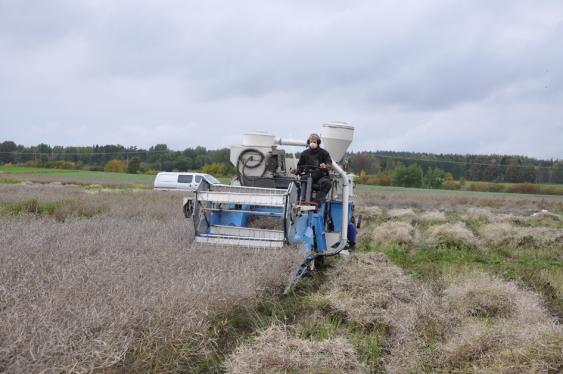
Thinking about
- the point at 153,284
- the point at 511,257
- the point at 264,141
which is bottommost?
the point at 511,257

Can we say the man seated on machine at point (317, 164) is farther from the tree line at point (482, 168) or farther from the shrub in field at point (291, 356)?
the tree line at point (482, 168)

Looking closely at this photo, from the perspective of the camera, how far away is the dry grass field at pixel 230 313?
4.05m

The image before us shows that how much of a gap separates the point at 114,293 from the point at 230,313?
1.31 m

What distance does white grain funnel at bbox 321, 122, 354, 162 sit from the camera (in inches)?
388

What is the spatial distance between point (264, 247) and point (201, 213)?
4.18ft

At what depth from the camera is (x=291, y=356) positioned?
4461 mm

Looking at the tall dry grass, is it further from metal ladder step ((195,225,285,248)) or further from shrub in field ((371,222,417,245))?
shrub in field ((371,222,417,245))

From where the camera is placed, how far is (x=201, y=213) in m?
8.34

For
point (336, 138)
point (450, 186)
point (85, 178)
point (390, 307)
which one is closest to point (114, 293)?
point (390, 307)

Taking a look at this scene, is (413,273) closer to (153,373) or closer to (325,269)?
(325,269)

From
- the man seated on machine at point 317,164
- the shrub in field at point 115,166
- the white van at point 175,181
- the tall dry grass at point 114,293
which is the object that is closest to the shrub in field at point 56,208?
A: the tall dry grass at point 114,293

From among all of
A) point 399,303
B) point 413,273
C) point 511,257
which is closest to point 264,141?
point 413,273

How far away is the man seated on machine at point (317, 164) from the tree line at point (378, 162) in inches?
2219

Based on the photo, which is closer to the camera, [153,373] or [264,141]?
[153,373]
